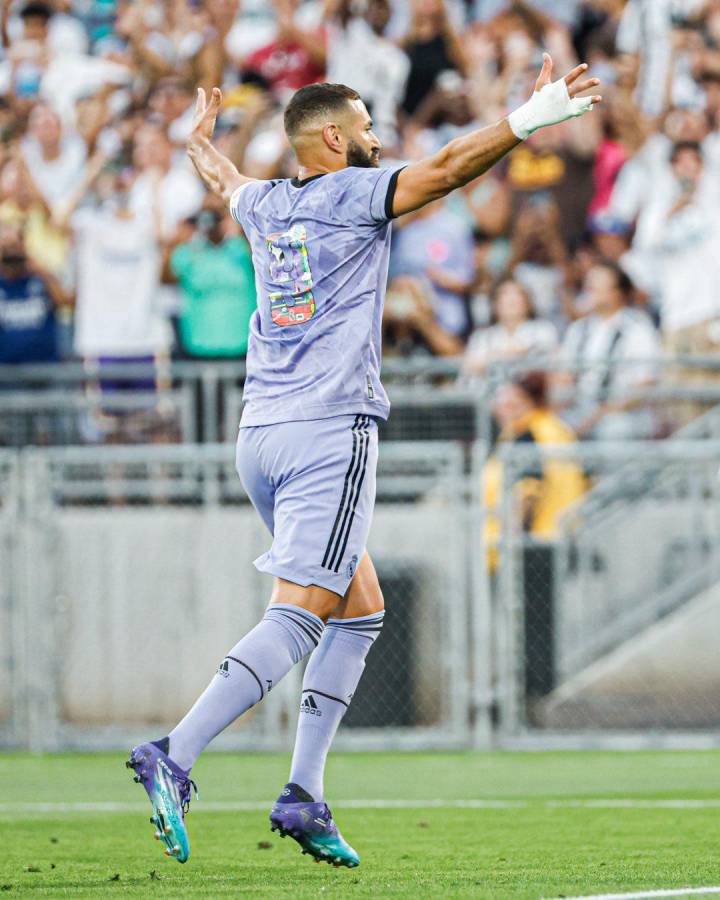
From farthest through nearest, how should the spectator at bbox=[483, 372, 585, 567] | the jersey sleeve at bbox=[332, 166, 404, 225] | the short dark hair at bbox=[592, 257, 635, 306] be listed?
the short dark hair at bbox=[592, 257, 635, 306], the spectator at bbox=[483, 372, 585, 567], the jersey sleeve at bbox=[332, 166, 404, 225]

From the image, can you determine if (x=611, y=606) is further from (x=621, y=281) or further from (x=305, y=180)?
(x=305, y=180)

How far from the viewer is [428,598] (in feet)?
42.0

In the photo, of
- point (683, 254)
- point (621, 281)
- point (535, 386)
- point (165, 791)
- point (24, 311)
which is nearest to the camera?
point (165, 791)

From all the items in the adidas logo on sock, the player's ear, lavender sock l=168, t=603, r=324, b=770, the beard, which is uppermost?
the player's ear

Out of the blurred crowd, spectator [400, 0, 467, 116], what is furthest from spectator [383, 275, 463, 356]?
Result: spectator [400, 0, 467, 116]

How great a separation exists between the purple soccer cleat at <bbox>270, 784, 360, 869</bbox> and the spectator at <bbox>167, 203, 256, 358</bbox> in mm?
8822

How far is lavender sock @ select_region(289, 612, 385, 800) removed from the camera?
19.1ft

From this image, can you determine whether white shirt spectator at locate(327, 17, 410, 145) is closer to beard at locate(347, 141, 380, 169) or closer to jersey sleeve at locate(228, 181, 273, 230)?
jersey sleeve at locate(228, 181, 273, 230)

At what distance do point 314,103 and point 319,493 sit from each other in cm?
129

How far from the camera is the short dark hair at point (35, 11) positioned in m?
17.9

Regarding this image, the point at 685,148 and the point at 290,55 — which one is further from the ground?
the point at 290,55

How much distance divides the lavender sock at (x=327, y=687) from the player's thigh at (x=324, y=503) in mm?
324

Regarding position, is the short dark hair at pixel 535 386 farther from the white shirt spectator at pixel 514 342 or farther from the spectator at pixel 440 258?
the spectator at pixel 440 258

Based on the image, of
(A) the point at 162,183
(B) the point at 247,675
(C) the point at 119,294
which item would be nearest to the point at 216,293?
(C) the point at 119,294
